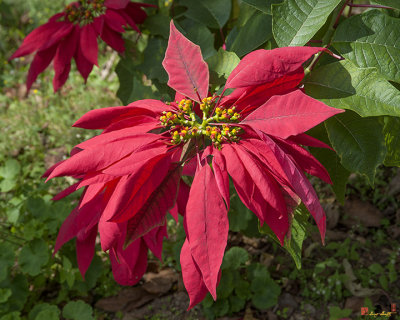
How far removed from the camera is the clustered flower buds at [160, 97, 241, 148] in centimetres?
57

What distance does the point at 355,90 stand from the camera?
593mm

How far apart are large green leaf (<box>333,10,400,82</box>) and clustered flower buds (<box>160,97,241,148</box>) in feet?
0.74

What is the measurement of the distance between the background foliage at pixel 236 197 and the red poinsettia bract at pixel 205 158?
0.09 meters

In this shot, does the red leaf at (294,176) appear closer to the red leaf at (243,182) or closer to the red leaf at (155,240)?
the red leaf at (243,182)

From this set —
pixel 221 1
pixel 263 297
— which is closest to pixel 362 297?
pixel 263 297

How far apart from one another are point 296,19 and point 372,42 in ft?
0.41

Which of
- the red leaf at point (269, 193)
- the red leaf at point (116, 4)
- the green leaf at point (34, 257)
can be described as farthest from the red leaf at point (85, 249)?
the green leaf at point (34, 257)

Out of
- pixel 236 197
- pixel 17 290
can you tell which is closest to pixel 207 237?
pixel 236 197

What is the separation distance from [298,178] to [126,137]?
0.73 ft

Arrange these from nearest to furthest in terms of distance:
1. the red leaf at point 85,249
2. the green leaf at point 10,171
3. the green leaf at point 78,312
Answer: the red leaf at point 85,249
the green leaf at point 78,312
the green leaf at point 10,171

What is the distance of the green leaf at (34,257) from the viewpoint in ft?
4.95

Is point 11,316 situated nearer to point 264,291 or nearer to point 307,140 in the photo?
point 264,291

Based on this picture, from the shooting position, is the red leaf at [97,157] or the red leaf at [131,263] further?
the red leaf at [131,263]

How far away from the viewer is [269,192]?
507 millimetres
